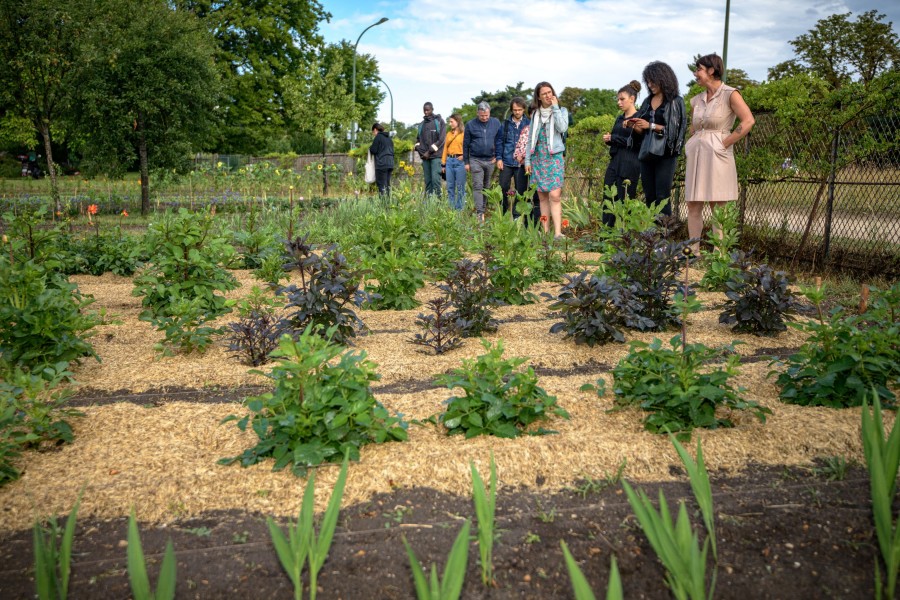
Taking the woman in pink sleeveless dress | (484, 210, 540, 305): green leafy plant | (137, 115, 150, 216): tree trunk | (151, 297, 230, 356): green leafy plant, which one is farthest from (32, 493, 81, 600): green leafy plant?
(137, 115, 150, 216): tree trunk

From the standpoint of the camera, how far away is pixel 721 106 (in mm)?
6055

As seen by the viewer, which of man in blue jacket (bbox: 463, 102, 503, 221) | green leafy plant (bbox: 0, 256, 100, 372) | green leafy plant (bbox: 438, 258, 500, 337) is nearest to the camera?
green leafy plant (bbox: 0, 256, 100, 372)

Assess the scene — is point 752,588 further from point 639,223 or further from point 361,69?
point 361,69

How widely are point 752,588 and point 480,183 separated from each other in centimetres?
917

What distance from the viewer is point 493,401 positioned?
268 cm

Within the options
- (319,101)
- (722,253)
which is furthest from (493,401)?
(319,101)

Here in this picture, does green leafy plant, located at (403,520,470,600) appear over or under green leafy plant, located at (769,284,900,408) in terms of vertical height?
under

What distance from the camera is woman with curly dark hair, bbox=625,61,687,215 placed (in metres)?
→ 6.40

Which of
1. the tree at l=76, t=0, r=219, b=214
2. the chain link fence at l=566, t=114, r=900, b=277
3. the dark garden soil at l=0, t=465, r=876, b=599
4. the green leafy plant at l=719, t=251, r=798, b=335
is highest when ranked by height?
the tree at l=76, t=0, r=219, b=214

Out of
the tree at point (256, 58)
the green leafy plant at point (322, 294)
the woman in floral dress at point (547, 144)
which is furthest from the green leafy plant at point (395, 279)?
the tree at point (256, 58)

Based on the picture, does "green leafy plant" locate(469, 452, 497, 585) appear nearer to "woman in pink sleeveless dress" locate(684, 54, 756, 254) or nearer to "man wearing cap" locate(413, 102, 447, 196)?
"woman in pink sleeveless dress" locate(684, 54, 756, 254)

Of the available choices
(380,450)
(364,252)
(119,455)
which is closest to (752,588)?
(380,450)

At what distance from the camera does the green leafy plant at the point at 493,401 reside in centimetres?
270

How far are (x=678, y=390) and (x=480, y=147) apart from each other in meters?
8.25
